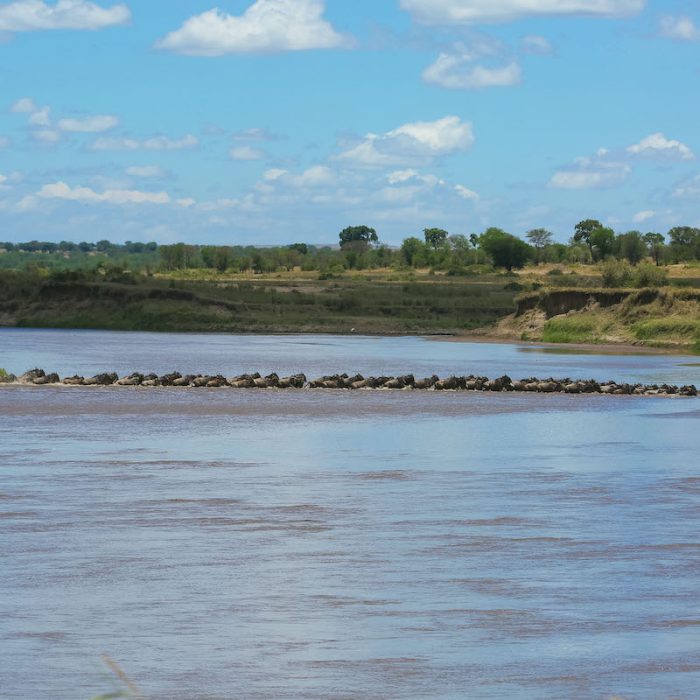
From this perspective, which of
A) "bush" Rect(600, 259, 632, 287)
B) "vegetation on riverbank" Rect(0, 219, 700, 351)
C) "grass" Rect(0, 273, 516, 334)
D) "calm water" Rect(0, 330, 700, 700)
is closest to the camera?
"calm water" Rect(0, 330, 700, 700)

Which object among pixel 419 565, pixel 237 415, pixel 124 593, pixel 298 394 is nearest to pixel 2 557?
pixel 124 593

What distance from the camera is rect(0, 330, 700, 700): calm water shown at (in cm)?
1044

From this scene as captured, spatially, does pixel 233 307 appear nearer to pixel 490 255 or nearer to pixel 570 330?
pixel 570 330

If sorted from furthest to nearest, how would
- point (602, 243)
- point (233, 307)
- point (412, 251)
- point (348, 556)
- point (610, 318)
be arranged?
point (412, 251)
point (602, 243)
point (233, 307)
point (610, 318)
point (348, 556)

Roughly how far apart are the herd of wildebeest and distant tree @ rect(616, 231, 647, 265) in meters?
96.5

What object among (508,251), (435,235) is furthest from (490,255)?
(435,235)

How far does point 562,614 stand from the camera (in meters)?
12.1

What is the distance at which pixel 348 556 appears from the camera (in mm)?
14602

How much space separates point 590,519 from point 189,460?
7.08 m

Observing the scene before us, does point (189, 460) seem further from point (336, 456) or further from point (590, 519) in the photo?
point (590, 519)

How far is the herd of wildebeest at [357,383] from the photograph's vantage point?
38.7 m

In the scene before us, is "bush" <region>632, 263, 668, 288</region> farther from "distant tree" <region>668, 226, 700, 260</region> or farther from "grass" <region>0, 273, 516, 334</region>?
"distant tree" <region>668, 226, 700, 260</region>

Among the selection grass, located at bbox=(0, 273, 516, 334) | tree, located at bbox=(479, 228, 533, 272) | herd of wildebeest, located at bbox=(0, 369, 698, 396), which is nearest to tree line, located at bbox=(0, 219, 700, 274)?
tree, located at bbox=(479, 228, 533, 272)

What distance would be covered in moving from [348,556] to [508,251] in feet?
419
